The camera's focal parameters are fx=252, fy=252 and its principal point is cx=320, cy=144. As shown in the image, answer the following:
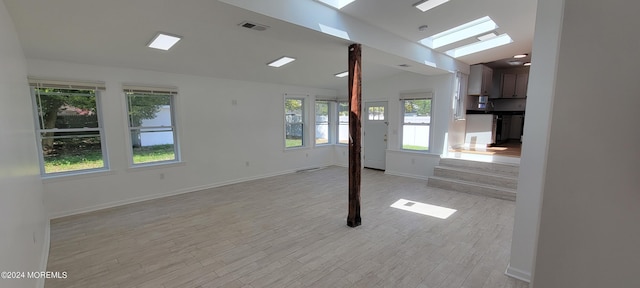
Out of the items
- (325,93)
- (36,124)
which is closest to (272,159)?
(325,93)

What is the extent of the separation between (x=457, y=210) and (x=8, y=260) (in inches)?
185

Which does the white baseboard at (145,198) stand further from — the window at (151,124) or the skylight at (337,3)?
the skylight at (337,3)

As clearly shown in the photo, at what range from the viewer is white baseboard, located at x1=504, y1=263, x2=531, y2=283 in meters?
2.29

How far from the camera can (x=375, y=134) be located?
6.93 meters

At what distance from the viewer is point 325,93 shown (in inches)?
287

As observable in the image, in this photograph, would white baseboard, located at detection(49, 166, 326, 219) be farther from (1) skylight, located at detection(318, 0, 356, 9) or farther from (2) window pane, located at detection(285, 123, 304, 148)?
(1) skylight, located at detection(318, 0, 356, 9)

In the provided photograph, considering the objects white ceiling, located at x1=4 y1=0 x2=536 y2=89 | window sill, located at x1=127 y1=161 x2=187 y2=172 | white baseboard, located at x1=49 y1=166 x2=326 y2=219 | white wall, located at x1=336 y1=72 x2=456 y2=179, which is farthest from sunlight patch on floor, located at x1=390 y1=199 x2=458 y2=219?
window sill, located at x1=127 y1=161 x2=187 y2=172

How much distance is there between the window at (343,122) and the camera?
24.9ft

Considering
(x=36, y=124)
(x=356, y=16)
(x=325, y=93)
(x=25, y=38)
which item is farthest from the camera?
(x=325, y=93)

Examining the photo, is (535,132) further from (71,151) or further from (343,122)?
(71,151)

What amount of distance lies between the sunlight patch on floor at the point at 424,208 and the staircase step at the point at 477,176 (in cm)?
145

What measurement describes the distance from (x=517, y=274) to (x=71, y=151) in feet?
19.7

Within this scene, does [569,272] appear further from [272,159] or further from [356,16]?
[272,159]

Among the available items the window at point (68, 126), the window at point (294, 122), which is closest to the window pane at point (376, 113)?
the window at point (294, 122)
